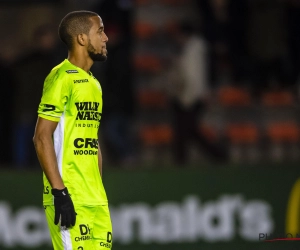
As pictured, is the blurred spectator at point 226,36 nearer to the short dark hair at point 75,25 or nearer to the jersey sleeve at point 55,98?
the short dark hair at point 75,25

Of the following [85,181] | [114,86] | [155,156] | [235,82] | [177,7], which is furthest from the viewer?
[177,7]

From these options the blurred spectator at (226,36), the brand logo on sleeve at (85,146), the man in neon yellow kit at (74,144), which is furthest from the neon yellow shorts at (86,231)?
the blurred spectator at (226,36)

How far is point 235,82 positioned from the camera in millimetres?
11531

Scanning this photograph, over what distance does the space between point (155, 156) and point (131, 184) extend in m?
1.96

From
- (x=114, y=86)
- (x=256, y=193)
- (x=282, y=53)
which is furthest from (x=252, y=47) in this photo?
(x=256, y=193)

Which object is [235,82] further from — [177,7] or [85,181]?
[85,181]

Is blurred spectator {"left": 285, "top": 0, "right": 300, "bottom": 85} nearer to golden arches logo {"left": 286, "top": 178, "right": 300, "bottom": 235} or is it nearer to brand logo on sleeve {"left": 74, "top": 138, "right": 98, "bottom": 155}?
golden arches logo {"left": 286, "top": 178, "right": 300, "bottom": 235}

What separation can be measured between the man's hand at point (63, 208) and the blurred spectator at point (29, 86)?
469cm

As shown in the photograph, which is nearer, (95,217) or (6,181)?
(95,217)

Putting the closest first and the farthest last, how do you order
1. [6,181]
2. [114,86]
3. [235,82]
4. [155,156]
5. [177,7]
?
1. [6,181]
2. [114,86]
3. [155,156]
4. [235,82]
5. [177,7]

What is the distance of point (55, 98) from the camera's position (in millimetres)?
4902

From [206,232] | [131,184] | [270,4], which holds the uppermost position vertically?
[270,4]

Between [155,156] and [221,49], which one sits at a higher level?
[221,49]

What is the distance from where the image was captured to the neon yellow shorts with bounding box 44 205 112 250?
4875 mm
